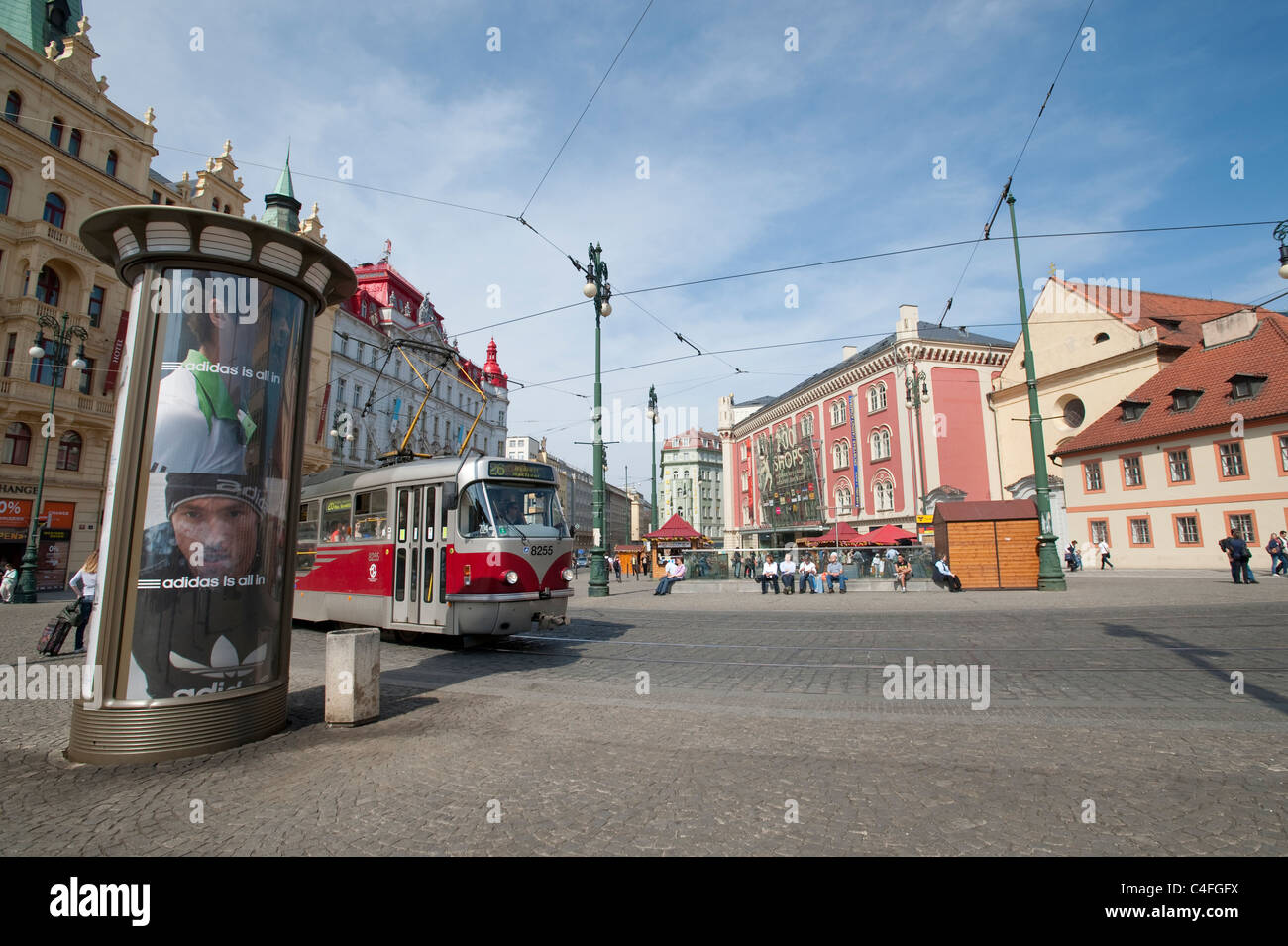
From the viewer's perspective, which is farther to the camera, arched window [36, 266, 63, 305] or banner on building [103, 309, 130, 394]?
banner on building [103, 309, 130, 394]

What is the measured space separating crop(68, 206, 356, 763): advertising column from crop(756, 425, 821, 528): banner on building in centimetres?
5216

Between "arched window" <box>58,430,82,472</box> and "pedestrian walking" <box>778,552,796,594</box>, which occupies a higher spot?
"arched window" <box>58,430,82,472</box>

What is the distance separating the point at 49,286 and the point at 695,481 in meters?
99.4

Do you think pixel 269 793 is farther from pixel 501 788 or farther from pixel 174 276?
pixel 174 276

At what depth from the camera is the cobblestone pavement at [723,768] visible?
343 centimetres

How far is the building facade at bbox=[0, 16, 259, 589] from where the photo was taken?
25062mm

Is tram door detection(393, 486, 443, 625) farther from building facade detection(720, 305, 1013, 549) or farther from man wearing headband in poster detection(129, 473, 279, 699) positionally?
building facade detection(720, 305, 1013, 549)

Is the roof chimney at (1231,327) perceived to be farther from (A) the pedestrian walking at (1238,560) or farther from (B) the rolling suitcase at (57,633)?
(B) the rolling suitcase at (57,633)

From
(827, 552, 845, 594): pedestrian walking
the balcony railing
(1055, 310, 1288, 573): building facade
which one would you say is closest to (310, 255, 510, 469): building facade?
the balcony railing

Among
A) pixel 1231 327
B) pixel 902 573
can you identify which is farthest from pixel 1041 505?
pixel 1231 327

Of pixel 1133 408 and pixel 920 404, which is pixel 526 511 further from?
pixel 920 404

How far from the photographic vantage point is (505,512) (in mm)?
9906
